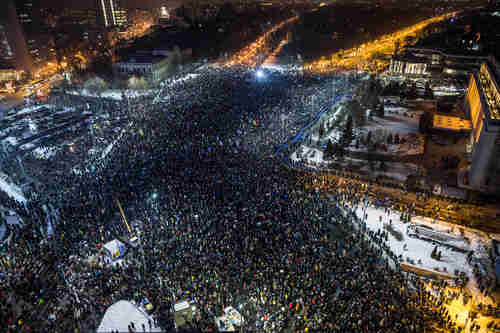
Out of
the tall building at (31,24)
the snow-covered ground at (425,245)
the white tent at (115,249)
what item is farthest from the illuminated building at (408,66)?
the tall building at (31,24)

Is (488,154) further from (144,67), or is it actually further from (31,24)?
(31,24)

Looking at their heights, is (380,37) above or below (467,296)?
above

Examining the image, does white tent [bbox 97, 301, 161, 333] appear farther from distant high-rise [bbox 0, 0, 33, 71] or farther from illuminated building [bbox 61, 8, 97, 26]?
illuminated building [bbox 61, 8, 97, 26]

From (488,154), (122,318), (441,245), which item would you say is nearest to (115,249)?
(122,318)

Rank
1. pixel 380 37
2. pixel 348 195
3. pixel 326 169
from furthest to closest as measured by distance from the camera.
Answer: pixel 380 37 → pixel 326 169 → pixel 348 195

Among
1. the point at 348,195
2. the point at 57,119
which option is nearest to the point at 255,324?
the point at 348,195

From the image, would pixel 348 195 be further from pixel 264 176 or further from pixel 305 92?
pixel 305 92
